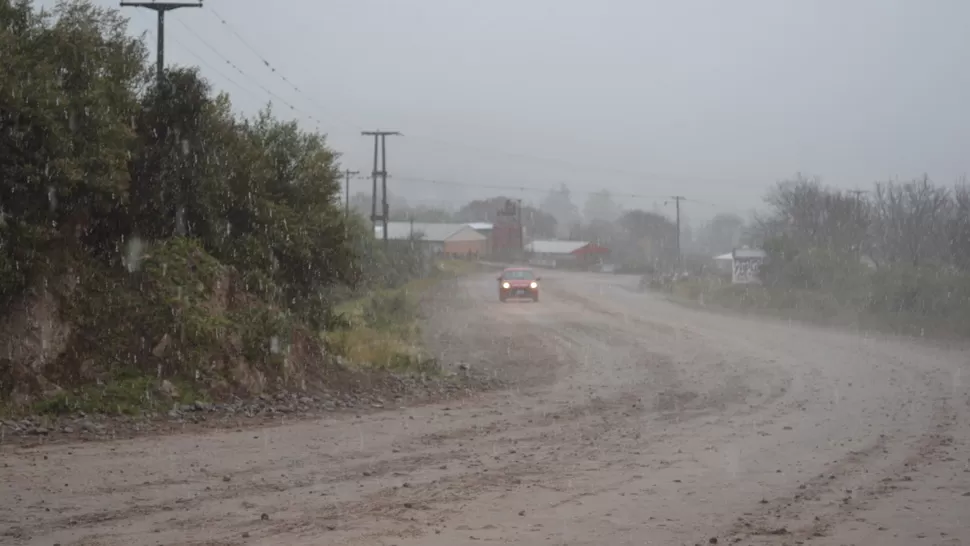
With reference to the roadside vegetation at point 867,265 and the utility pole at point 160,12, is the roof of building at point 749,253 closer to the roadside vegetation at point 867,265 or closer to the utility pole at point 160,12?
the roadside vegetation at point 867,265

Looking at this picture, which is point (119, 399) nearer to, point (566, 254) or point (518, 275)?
point (518, 275)

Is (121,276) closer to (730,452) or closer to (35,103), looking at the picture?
(35,103)

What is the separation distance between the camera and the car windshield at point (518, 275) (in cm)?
4522

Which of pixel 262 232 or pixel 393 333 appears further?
pixel 393 333

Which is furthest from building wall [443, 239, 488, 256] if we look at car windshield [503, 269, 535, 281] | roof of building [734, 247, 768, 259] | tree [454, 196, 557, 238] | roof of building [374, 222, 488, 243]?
car windshield [503, 269, 535, 281]

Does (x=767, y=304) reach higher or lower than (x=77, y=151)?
lower

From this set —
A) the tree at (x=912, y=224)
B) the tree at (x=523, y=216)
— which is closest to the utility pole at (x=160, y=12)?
the tree at (x=912, y=224)

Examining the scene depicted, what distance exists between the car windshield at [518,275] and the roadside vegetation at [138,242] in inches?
993

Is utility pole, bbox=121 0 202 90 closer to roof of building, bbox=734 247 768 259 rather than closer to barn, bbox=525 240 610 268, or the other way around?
roof of building, bbox=734 247 768 259

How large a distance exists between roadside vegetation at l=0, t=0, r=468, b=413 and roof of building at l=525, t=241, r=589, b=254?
320 ft

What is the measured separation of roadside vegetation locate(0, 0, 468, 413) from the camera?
44.7ft

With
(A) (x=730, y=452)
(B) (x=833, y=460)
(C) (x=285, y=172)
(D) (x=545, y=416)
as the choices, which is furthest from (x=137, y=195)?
(B) (x=833, y=460)

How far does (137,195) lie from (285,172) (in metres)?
4.49

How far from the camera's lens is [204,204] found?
16.9 meters
